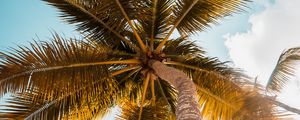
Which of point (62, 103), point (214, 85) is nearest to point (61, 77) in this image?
point (62, 103)

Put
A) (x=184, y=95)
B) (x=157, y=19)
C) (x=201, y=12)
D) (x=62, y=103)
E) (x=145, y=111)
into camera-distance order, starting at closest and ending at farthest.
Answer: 1. (x=184, y=95)
2. (x=62, y=103)
3. (x=201, y=12)
4. (x=157, y=19)
5. (x=145, y=111)

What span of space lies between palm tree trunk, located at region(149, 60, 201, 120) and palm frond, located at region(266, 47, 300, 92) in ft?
7.77

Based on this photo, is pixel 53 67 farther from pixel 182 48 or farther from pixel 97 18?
pixel 182 48

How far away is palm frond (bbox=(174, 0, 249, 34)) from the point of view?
26.7 ft

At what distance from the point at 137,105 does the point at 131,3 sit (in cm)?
273

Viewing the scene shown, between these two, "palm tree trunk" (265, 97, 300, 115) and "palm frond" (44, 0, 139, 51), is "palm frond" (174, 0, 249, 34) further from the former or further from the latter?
"palm tree trunk" (265, 97, 300, 115)

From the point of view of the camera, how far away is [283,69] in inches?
309

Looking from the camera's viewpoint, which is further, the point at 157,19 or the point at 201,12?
the point at 157,19

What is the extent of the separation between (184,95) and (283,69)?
3.27 meters

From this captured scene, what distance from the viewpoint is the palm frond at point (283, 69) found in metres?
7.64

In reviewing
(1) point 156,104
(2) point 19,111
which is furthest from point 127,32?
(2) point 19,111

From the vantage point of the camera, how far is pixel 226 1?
26.8 feet

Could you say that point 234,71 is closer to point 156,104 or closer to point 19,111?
point 156,104

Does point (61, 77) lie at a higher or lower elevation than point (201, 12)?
lower
